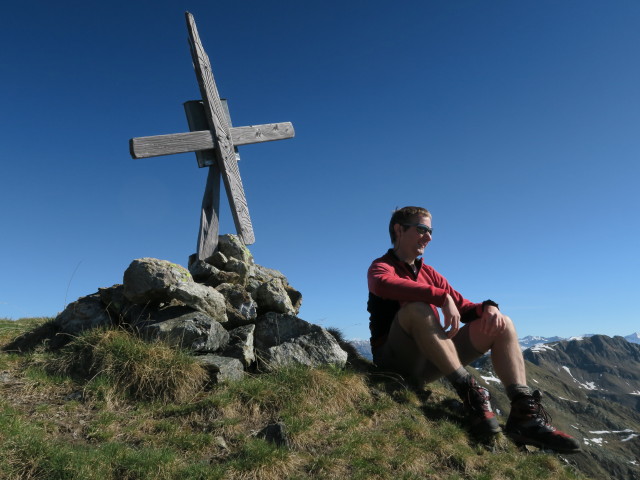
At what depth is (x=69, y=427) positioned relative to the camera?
549cm

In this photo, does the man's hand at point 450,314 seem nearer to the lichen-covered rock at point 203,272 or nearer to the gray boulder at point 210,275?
the gray boulder at point 210,275

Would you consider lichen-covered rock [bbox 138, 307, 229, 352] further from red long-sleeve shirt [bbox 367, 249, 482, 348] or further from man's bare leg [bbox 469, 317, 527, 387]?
man's bare leg [bbox 469, 317, 527, 387]

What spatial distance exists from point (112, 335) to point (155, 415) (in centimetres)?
190

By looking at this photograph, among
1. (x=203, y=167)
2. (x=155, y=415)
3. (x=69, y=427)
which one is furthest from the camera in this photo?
(x=203, y=167)

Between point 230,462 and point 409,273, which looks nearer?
point 230,462

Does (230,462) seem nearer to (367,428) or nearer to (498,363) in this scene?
(367,428)

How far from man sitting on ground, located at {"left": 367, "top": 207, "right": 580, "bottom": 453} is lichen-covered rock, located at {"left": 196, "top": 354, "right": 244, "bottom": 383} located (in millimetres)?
2440

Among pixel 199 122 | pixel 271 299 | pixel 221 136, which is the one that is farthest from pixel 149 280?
pixel 199 122

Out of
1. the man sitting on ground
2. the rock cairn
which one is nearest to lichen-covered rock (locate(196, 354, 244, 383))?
the rock cairn

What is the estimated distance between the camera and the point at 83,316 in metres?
8.11

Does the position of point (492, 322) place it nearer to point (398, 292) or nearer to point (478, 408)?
point (478, 408)

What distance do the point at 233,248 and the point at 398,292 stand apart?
16.0ft

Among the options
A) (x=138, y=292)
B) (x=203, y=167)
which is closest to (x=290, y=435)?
(x=138, y=292)

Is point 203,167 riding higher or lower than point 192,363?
higher
